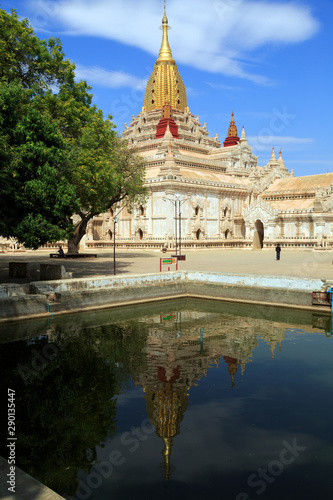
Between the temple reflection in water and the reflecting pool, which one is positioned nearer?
the reflecting pool

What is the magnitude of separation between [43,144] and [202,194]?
3833cm

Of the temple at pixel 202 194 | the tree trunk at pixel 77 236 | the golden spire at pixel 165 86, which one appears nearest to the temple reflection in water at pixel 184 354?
the tree trunk at pixel 77 236

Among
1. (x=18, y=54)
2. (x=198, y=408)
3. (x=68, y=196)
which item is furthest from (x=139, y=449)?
(x=18, y=54)

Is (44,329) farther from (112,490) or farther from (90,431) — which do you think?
(112,490)

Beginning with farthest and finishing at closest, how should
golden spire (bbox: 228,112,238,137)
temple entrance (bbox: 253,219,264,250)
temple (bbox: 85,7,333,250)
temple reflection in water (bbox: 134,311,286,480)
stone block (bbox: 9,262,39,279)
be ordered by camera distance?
golden spire (bbox: 228,112,238,137), temple entrance (bbox: 253,219,264,250), temple (bbox: 85,7,333,250), stone block (bbox: 9,262,39,279), temple reflection in water (bbox: 134,311,286,480)

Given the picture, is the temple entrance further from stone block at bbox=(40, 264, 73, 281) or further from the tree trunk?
stone block at bbox=(40, 264, 73, 281)

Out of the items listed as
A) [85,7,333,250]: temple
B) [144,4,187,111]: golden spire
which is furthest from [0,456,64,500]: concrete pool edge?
[144,4,187,111]: golden spire

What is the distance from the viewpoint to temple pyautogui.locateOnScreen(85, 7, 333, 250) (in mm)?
53125

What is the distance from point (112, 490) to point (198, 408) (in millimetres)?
3301

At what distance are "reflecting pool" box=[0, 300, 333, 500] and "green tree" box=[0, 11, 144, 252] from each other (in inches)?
212

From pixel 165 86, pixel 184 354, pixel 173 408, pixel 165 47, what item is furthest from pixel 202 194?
pixel 173 408

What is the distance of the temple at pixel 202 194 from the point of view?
5312 centimetres

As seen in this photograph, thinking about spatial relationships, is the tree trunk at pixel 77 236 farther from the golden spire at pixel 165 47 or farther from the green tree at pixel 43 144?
the golden spire at pixel 165 47

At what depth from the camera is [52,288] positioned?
62.4 ft
